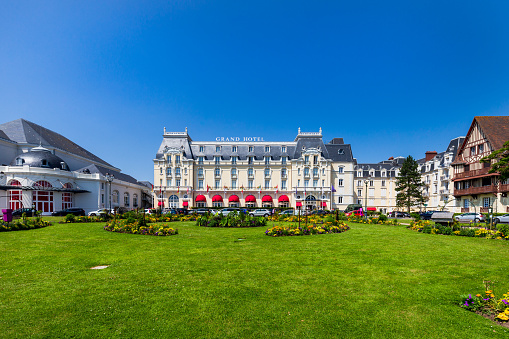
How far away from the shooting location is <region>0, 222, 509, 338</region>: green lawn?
516 cm

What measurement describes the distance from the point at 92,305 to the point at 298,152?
5935 cm

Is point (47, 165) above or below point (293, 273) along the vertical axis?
above

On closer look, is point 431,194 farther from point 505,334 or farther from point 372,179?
point 505,334

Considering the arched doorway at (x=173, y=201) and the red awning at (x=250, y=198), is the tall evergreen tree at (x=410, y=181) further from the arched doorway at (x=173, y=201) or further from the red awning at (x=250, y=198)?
the arched doorway at (x=173, y=201)

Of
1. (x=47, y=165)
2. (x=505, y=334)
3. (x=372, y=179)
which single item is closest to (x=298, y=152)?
(x=372, y=179)

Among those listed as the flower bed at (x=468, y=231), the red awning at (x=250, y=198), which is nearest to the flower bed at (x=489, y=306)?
the flower bed at (x=468, y=231)

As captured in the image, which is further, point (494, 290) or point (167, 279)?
point (167, 279)

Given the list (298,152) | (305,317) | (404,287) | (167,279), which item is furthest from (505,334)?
(298,152)

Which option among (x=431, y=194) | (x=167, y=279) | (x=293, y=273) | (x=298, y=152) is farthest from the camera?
(x=298, y=152)

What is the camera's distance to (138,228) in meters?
18.9

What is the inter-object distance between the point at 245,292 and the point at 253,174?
56513 mm

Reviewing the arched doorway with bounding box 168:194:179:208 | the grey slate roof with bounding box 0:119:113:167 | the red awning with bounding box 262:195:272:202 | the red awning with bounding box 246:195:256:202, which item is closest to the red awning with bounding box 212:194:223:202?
the red awning with bounding box 246:195:256:202

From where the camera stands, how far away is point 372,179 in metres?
68.8

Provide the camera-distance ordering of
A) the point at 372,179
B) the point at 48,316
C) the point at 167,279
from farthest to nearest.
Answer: the point at 372,179 < the point at 167,279 < the point at 48,316
